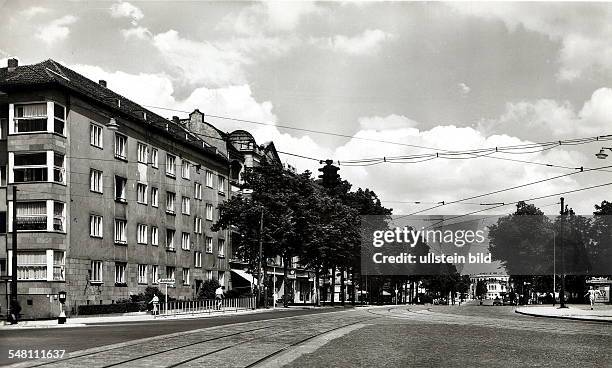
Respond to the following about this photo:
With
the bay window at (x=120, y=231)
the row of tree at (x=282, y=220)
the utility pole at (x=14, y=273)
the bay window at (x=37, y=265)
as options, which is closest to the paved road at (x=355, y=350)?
the utility pole at (x=14, y=273)

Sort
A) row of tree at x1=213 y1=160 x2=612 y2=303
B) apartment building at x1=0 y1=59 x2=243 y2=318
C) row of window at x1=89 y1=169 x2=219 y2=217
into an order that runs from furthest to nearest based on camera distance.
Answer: row of tree at x1=213 y1=160 x2=612 y2=303
row of window at x1=89 y1=169 x2=219 y2=217
apartment building at x1=0 y1=59 x2=243 y2=318

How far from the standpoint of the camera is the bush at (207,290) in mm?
64125

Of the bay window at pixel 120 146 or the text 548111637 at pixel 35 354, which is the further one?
the bay window at pixel 120 146

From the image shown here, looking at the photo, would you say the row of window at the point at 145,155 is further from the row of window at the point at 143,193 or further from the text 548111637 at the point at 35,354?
the text 548111637 at the point at 35,354

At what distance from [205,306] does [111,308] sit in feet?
27.7

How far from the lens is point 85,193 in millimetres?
47125

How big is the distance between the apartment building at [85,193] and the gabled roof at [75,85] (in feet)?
0.38

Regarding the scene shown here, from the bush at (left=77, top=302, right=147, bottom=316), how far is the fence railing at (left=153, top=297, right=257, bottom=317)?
144 cm

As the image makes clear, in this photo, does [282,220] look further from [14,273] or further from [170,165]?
[14,273]

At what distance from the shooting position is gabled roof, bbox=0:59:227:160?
44.3 meters

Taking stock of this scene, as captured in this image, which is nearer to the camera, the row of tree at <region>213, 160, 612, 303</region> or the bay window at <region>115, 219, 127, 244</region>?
the bay window at <region>115, 219, 127, 244</region>

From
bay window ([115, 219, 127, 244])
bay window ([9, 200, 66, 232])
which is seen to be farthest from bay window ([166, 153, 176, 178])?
bay window ([9, 200, 66, 232])

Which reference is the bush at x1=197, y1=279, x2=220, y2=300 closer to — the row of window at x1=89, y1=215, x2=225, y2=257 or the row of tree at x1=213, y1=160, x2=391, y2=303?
the row of window at x1=89, y1=215, x2=225, y2=257

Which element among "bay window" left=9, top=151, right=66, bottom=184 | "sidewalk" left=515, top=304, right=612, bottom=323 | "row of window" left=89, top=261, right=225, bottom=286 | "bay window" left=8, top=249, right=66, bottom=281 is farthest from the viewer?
"row of window" left=89, top=261, right=225, bottom=286
